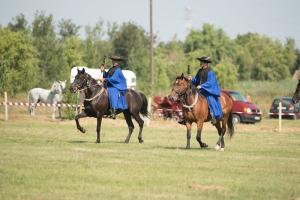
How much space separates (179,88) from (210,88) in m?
0.90

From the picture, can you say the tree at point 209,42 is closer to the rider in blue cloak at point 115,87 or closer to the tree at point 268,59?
the tree at point 268,59

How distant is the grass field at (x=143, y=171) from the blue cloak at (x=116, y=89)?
1349 millimetres

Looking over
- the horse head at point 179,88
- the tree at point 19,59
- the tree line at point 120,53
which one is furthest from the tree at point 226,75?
the horse head at point 179,88

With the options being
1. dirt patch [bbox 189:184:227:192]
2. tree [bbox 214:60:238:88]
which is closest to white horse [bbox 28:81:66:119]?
tree [bbox 214:60:238:88]

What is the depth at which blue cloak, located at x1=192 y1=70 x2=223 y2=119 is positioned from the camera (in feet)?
74.9

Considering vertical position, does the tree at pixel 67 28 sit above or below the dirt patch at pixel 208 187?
above

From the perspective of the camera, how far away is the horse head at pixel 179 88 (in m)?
22.6

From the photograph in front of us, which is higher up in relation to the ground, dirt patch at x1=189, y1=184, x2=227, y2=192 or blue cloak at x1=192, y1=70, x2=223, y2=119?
blue cloak at x1=192, y1=70, x2=223, y2=119

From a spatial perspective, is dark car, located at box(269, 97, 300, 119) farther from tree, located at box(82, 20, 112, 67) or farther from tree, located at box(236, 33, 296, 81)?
tree, located at box(236, 33, 296, 81)

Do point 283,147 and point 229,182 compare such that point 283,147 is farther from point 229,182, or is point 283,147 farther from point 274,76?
point 274,76

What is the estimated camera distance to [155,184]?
14.7m

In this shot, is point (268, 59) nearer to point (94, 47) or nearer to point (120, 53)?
point (120, 53)

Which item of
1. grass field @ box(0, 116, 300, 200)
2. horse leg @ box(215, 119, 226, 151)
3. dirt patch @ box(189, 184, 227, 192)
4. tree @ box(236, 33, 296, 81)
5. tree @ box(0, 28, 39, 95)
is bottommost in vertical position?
dirt patch @ box(189, 184, 227, 192)

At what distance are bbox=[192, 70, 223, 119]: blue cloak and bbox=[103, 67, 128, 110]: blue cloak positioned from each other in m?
3.37
